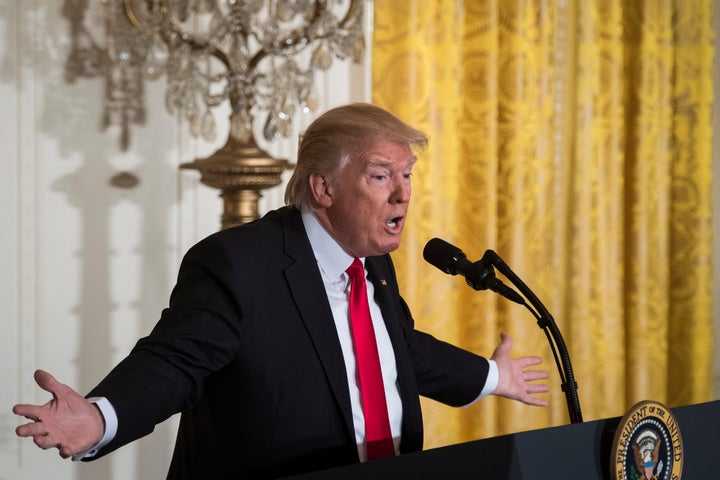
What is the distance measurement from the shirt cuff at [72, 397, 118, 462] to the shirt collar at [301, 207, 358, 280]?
60 cm

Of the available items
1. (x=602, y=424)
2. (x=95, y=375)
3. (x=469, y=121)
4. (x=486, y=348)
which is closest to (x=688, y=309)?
(x=486, y=348)

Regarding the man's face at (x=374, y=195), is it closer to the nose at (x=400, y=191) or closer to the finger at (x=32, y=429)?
the nose at (x=400, y=191)

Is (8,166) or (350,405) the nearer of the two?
(350,405)

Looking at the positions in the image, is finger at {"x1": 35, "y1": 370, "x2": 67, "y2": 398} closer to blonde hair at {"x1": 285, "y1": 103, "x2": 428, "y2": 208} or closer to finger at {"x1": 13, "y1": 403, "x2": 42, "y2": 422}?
finger at {"x1": 13, "y1": 403, "x2": 42, "y2": 422}

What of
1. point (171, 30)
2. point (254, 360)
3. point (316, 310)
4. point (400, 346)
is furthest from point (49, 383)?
point (171, 30)

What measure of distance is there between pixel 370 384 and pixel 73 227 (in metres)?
1.55

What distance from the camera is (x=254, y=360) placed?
1.75 metres

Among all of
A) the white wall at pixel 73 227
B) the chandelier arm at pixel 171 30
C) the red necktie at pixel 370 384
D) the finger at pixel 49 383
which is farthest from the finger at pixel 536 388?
the white wall at pixel 73 227

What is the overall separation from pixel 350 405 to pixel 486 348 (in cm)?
186

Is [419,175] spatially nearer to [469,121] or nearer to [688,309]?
[469,121]

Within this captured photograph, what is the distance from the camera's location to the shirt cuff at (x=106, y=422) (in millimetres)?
1442

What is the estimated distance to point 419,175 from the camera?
11.2 ft

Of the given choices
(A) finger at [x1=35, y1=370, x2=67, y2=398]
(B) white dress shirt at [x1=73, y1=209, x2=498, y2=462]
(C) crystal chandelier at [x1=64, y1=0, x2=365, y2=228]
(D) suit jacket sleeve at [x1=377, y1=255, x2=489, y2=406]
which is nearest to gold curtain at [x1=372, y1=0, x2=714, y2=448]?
(C) crystal chandelier at [x1=64, y1=0, x2=365, y2=228]

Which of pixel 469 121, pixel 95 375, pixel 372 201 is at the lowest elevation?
pixel 95 375
